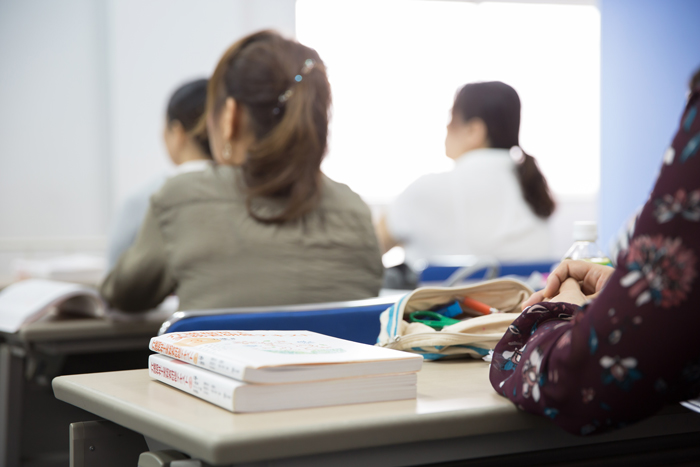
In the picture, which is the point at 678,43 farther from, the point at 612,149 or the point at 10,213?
the point at 10,213

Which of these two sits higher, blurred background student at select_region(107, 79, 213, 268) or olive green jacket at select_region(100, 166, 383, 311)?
blurred background student at select_region(107, 79, 213, 268)

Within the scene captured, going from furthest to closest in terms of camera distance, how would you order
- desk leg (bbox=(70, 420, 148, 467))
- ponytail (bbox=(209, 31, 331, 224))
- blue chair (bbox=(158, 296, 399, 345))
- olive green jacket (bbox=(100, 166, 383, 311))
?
ponytail (bbox=(209, 31, 331, 224)) < olive green jacket (bbox=(100, 166, 383, 311)) < blue chair (bbox=(158, 296, 399, 345)) < desk leg (bbox=(70, 420, 148, 467))

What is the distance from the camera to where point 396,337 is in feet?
3.50

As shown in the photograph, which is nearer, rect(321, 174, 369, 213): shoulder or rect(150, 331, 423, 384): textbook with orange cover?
rect(150, 331, 423, 384): textbook with orange cover

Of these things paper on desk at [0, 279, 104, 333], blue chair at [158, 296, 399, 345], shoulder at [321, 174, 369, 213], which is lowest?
paper on desk at [0, 279, 104, 333]

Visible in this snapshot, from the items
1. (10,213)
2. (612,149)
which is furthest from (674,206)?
(10,213)

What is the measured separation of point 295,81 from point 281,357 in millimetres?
1141

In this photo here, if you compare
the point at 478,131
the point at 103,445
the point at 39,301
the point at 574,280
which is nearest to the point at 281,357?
the point at 103,445

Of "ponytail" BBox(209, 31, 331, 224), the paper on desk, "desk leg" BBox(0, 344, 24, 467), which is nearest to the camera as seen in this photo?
"ponytail" BBox(209, 31, 331, 224)

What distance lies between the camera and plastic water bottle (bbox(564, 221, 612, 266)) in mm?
1270

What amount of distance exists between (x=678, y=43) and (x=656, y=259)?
367cm

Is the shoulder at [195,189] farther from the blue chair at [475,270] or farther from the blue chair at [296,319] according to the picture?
the blue chair at [475,270]

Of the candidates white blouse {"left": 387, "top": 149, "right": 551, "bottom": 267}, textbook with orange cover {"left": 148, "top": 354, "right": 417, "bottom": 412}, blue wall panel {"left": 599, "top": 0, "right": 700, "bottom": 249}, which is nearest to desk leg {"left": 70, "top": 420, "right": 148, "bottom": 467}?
textbook with orange cover {"left": 148, "top": 354, "right": 417, "bottom": 412}

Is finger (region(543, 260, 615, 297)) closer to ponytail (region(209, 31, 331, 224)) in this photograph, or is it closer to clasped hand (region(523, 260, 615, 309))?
clasped hand (region(523, 260, 615, 309))
